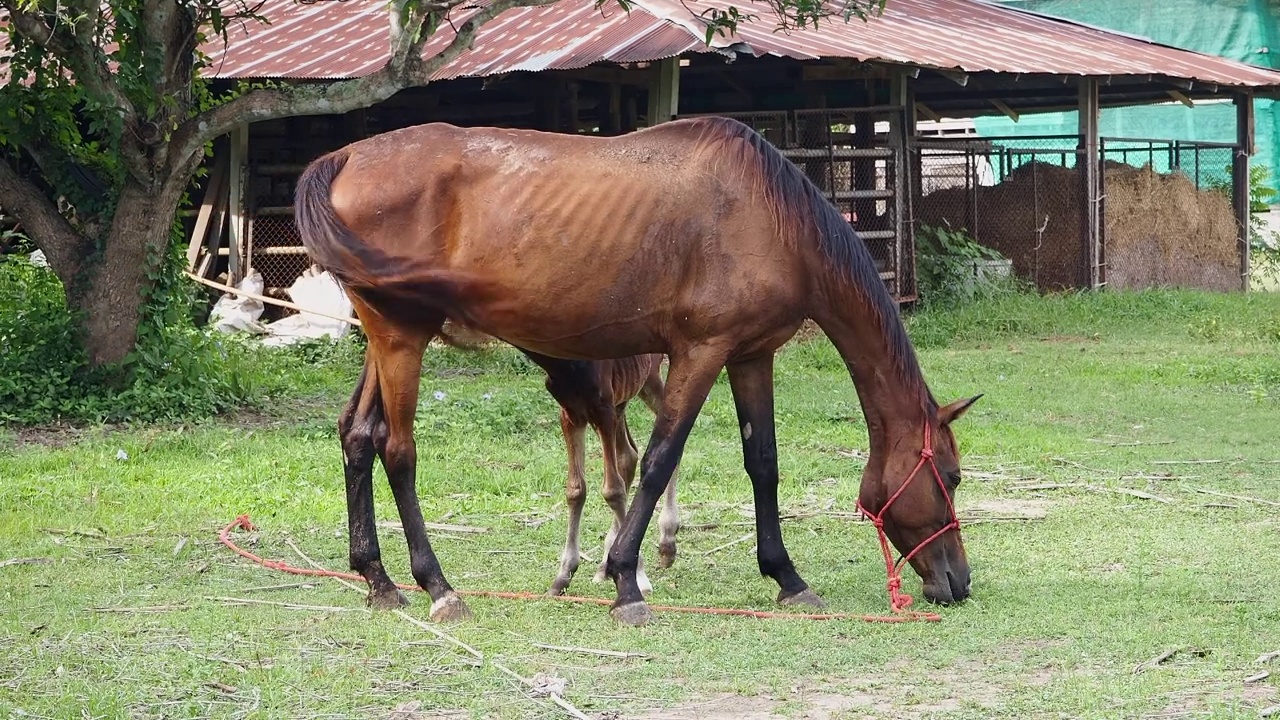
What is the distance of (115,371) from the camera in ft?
35.4

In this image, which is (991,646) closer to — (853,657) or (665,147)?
(853,657)

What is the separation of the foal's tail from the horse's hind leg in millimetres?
409

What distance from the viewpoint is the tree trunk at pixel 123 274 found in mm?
10688

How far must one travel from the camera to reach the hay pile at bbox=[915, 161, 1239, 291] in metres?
19.2

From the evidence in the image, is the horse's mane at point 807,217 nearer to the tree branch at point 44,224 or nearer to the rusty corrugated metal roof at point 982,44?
the tree branch at point 44,224

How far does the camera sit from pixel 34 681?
4738 millimetres

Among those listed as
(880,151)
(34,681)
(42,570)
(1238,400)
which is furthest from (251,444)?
(880,151)

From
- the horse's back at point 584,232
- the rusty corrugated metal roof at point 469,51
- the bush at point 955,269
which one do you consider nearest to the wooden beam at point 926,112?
the bush at point 955,269

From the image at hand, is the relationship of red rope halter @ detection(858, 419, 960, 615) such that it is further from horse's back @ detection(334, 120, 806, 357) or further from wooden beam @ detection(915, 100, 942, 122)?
wooden beam @ detection(915, 100, 942, 122)

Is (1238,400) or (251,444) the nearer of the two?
(251,444)

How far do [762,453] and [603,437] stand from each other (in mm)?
752

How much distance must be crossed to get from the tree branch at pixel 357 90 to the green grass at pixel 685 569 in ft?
6.74

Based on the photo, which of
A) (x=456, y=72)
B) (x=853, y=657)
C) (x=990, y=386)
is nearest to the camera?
(x=853, y=657)

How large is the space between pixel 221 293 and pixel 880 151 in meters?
7.43
